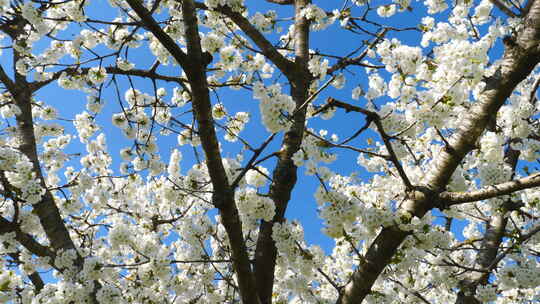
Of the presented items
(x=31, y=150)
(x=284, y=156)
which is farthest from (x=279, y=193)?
(x=31, y=150)

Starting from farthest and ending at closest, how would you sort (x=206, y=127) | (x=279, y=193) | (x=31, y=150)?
(x=31, y=150), (x=279, y=193), (x=206, y=127)

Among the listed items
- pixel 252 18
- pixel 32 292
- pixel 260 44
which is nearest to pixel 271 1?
pixel 252 18

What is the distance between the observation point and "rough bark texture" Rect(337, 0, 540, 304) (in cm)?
285

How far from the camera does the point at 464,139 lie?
2980 millimetres

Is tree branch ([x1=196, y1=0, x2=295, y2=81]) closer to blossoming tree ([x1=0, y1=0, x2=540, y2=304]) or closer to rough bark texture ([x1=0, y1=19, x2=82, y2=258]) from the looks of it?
blossoming tree ([x1=0, y1=0, x2=540, y2=304])

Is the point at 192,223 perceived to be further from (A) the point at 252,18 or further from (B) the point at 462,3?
(B) the point at 462,3

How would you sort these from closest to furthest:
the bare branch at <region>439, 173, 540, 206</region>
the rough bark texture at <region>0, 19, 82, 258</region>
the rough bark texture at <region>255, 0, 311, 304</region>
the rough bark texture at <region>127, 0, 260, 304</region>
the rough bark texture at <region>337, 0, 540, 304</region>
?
1. the bare branch at <region>439, 173, 540, 206</region>
2. the rough bark texture at <region>127, 0, 260, 304</region>
3. the rough bark texture at <region>337, 0, 540, 304</region>
4. the rough bark texture at <region>255, 0, 311, 304</region>
5. the rough bark texture at <region>0, 19, 82, 258</region>

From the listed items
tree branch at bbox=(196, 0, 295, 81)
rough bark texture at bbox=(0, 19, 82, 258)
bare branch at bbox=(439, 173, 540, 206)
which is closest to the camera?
bare branch at bbox=(439, 173, 540, 206)

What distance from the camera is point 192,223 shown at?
14.3 ft

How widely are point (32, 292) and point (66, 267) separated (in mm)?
1073

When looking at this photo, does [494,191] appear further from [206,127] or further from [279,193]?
[206,127]

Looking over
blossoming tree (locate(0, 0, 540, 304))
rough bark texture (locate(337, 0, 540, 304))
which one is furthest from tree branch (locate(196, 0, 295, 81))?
rough bark texture (locate(337, 0, 540, 304))

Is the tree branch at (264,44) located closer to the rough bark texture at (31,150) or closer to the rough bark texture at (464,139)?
the rough bark texture at (464,139)

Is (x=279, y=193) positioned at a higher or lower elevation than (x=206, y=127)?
higher
